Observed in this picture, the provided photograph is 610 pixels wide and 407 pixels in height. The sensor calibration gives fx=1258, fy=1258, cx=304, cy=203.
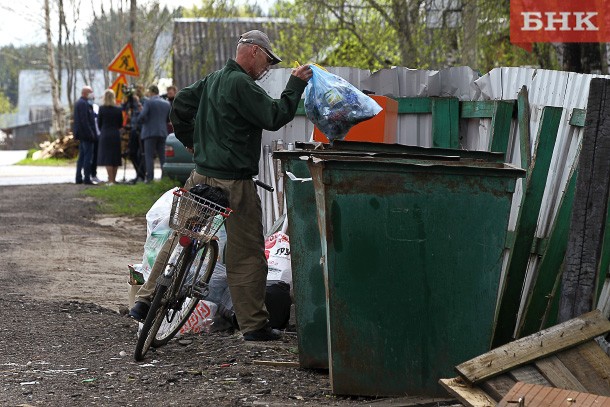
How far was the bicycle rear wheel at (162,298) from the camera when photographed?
279 inches

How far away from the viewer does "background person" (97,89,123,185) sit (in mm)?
22156

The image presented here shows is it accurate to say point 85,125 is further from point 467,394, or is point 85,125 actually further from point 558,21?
point 467,394

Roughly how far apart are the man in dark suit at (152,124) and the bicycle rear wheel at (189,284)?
13885 mm

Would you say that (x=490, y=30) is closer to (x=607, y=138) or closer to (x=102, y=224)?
(x=102, y=224)

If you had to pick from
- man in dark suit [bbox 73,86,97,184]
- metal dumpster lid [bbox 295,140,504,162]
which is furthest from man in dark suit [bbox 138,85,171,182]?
metal dumpster lid [bbox 295,140,504,162]

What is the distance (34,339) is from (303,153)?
2.43 meters

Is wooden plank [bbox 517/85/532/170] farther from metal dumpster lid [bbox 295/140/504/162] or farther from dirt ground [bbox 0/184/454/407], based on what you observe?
dirt ground [bbox 0/184/454/407]

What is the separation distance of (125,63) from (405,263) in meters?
20.7

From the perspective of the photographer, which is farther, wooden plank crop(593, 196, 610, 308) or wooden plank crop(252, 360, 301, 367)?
wooden plank crop(252, 360, 301, 367)

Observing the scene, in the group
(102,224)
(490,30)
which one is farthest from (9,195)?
(490,30)

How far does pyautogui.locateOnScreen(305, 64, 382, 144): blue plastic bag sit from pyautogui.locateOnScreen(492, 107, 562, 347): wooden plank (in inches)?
39.1

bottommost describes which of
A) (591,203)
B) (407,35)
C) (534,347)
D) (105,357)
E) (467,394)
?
(105,357)

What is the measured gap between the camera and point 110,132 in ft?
73.8

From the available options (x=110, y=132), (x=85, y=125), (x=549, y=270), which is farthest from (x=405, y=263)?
(x=85, y=125)
